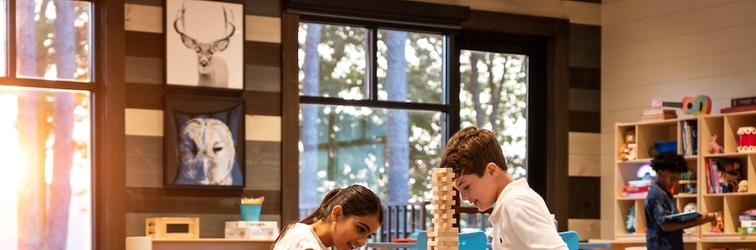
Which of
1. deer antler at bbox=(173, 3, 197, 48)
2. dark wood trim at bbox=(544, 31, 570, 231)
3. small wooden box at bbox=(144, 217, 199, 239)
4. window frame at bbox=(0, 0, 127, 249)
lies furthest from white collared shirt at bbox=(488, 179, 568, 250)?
dark wood trim at bbox=(544, 31, 570, 231)

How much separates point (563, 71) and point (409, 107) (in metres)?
1.36

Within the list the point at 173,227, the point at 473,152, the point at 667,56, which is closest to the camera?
the point at 473,152

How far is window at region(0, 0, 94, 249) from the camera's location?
752 centimetres

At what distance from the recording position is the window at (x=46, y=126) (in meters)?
7.52

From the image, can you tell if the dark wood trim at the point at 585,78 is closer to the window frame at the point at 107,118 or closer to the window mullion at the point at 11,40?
the window frame at the point at 107,118

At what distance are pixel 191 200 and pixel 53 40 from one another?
137 cm

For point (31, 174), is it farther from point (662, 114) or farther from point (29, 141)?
point (662, 114)

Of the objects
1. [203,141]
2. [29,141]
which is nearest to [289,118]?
[203,141]

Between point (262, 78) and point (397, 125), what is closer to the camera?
point (262, 78)

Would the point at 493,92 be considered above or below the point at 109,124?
above

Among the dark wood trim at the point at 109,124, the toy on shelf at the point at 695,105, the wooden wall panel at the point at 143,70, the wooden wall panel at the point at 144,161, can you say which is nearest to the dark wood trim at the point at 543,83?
the toy on shelf at the point at 695,105

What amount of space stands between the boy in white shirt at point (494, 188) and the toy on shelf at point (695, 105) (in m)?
5.22

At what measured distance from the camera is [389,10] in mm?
8742

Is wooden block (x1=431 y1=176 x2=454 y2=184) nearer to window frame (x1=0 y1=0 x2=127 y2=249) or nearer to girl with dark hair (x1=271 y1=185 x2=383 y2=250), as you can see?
girl with dark hair (x1=271 y1=185 x2=383 y2=250)
